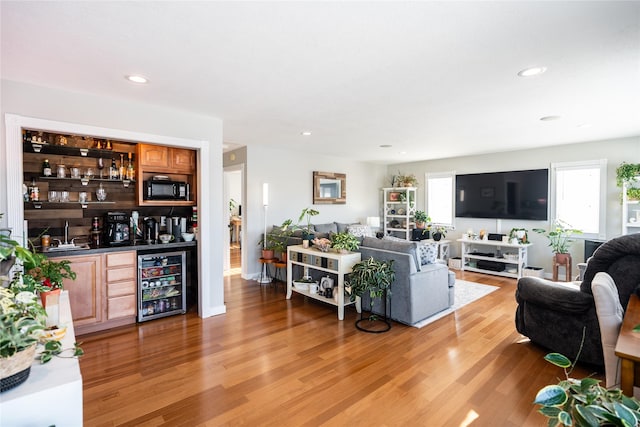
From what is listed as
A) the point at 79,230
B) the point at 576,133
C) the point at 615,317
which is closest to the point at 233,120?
the point at 79,230

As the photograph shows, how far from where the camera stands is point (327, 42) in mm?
2082

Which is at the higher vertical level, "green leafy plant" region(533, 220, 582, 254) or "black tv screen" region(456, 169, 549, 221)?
"black tv screen" region(456, 169, 549, 221)

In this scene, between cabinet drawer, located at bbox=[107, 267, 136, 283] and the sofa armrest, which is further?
cabinet drawer, located at bbox=[107, 267, 136, 283]

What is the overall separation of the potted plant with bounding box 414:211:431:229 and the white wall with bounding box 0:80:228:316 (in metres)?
4.89

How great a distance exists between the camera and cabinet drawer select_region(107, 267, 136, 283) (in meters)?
3.47

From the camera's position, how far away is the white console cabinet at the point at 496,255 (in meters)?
5.80

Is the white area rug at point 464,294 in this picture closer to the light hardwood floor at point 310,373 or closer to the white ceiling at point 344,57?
the light hardwood floor at point 310,373

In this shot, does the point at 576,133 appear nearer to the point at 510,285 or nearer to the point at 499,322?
the point at 510,285

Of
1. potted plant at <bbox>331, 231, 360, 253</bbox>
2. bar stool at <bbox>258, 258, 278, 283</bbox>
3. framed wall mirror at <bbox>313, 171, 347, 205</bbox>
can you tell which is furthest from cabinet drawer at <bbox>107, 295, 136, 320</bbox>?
framed wall mirror at <bbox>313, 171, 347, 205</bbox>

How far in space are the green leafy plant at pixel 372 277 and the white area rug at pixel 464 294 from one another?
63cm

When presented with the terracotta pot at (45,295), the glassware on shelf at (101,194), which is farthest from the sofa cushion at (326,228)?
the terracotta pot at (45,295)

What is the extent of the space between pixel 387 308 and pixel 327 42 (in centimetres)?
293

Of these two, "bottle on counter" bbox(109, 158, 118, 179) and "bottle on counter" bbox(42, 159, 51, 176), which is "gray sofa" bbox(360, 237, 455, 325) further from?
"bottle on counter" bbox(42, 159, 51, 176)

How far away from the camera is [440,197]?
755 cm
